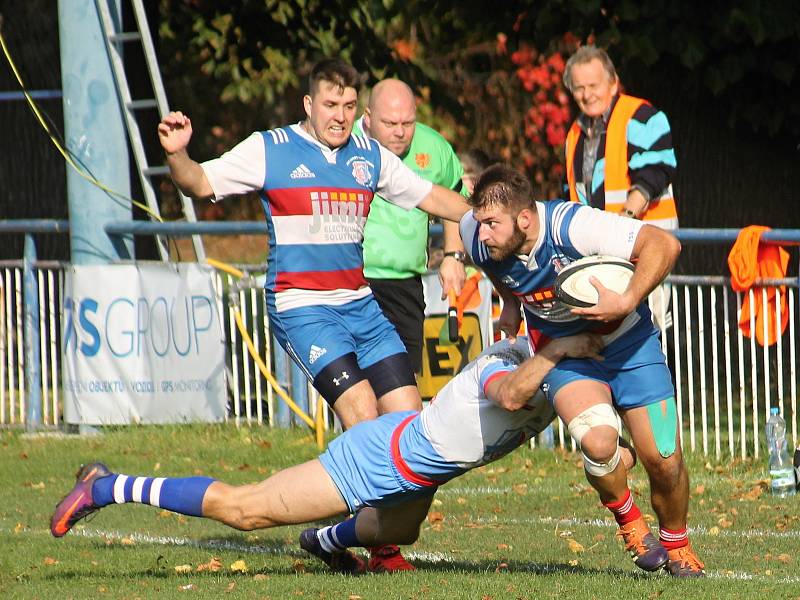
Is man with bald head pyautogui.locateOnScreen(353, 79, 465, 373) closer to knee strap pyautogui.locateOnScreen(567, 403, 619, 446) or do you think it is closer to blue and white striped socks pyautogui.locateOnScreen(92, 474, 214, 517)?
blue and white striped socks pyautogui.locateOnScreen(92, 474, 214, 517)

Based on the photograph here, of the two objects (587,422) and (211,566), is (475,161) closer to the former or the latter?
(211,566)

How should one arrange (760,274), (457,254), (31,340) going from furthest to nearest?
(31,340), (760,274), (457,254)

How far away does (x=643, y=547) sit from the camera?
656cm

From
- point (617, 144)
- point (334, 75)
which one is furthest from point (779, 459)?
point (334, 75)

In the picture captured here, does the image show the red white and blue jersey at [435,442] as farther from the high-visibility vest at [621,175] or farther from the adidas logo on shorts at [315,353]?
the high-visibility vest at [621,175]

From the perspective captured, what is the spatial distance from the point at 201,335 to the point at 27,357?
1.58 meters

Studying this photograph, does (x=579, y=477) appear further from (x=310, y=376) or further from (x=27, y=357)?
(x=27, y=357)

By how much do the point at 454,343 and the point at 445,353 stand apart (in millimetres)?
129

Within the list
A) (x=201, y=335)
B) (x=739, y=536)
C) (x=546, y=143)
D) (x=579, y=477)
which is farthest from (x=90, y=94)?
(x=546, y=143)

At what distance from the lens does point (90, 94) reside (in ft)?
41.3

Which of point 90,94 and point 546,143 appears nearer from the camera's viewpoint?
point 90,94

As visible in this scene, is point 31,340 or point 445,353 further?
point 31,340

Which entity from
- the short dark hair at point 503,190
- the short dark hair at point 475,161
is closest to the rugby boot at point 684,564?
the short dark hair at point 503,190

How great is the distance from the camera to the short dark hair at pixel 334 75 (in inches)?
296
